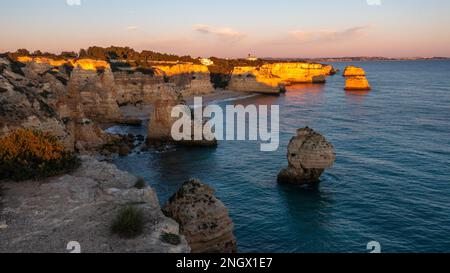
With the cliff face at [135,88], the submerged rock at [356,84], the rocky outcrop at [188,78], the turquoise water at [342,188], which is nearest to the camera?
the turquoise water at [342,188]

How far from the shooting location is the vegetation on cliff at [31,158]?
666 inches

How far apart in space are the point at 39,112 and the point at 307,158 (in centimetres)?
2337

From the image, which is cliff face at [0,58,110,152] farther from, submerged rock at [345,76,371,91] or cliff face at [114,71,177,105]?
submerged rock at [345,76,371,91]

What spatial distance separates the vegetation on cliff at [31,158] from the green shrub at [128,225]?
5700 millimetres

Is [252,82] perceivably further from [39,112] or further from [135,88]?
[39,112]

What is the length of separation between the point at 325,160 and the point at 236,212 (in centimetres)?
1092

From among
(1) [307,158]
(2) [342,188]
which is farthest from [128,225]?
(2) [342,188]

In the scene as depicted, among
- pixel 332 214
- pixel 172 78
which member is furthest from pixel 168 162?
pixel 172 78

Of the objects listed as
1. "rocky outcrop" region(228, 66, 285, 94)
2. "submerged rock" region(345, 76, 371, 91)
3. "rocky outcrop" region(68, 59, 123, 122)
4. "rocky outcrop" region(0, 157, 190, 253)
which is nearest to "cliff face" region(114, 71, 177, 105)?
"rocky outcrop" region(68, 59, 123, 122)

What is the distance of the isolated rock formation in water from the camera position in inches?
1417

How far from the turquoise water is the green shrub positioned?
38.6 feet

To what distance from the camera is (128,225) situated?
1317 cm

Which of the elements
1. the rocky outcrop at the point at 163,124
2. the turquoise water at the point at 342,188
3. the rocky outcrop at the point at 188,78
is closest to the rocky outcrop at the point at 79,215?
the turquoise water at the point at 342,188

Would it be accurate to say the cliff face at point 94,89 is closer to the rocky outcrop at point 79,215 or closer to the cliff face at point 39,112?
the cliff face at point 39,112
